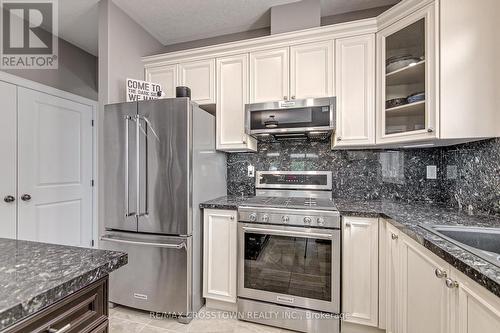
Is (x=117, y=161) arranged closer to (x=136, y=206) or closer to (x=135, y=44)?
(x=136, y=206)

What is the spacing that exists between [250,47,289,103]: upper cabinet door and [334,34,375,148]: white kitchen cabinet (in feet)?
1.50

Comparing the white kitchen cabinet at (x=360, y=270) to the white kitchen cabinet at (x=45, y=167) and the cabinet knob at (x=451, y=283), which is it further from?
the white kitchen cabinet at (x=45, y=167)

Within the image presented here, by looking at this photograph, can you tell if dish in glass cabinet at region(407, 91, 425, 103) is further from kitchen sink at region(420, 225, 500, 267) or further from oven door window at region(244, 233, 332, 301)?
oven door window at region(244, 233, 332, 301)

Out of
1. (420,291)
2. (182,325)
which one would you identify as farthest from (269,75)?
(182,325)

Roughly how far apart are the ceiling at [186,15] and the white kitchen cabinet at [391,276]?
2.11 metres

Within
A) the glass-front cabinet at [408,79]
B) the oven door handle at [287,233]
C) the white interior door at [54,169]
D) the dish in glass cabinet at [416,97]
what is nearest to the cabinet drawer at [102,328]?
the oven door handle at [287,233]

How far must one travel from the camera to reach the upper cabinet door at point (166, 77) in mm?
2438

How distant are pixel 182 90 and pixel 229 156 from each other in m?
0.86

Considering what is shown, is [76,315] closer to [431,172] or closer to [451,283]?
[451,283]

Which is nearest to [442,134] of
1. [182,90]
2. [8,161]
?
[182,90]

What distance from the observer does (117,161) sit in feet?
6.45

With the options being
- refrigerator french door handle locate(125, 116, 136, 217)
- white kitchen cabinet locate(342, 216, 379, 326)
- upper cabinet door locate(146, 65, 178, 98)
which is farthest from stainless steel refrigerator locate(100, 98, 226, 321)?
white kitchen cabinet locate(342, 216, 379, 326)

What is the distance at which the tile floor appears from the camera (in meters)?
→ 1.78

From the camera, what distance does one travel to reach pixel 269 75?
7.13 feet
